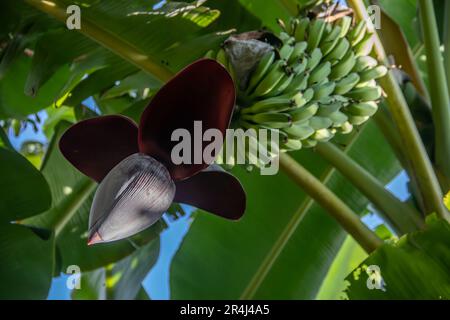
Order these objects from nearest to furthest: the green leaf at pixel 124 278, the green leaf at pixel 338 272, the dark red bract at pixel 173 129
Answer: the dark red bract at pixel 173 129 → the green leaf at pixel 124 278 → the green leaf at pixel 338 272

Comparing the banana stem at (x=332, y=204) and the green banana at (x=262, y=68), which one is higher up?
the green banana at (x=262, y=68)

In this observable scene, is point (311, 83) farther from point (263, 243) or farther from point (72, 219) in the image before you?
point (72, 219)

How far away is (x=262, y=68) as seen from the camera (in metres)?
1.03

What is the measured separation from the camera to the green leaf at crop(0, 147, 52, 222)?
1.26 meters

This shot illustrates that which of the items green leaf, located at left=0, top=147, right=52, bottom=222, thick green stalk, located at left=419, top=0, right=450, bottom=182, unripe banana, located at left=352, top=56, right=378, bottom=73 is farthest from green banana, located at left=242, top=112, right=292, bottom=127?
green leaf, located at left=0, top=147, right=52, bottom=222

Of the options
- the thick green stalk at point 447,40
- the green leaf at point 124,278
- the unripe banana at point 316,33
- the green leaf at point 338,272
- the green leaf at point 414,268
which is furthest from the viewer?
the green leaf at point 338,272

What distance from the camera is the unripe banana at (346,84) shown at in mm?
1138

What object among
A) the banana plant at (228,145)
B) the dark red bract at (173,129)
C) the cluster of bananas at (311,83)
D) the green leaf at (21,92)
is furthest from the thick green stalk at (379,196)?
the green leaf at (21,92)

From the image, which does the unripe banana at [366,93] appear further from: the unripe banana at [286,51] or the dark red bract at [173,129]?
the dark red bract at [173,129]

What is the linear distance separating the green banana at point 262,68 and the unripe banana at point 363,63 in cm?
21

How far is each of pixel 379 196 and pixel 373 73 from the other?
26 centimetres

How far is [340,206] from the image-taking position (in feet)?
3.96
